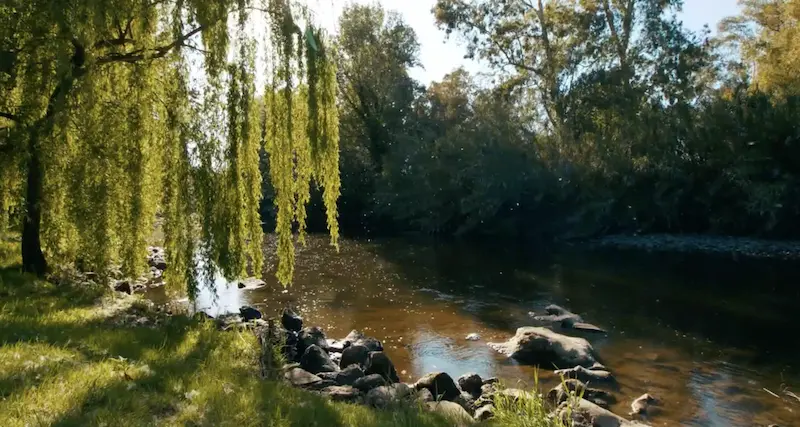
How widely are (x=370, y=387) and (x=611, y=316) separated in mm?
9840

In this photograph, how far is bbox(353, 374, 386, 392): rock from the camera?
355 inches

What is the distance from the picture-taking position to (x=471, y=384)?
10484mm

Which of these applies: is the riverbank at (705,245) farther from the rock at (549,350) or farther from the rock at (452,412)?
the rock at (452,412)

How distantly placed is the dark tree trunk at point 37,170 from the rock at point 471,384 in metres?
7.94

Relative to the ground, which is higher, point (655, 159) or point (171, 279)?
point (655, 159)

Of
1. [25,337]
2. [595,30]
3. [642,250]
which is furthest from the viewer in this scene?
[595,30]

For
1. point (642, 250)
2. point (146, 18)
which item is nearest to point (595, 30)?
point (642, 250)

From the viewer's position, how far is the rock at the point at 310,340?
37.7 feet

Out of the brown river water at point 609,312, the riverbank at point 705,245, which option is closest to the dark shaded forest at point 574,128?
the riverbank at point 705,245

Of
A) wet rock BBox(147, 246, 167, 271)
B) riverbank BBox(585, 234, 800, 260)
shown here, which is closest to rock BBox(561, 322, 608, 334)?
wet rock BBox(147, 246, 167, 271)

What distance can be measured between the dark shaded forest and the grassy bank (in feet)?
86.7

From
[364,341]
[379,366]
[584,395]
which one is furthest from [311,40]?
[584,395]

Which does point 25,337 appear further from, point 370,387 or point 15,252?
point 15,252

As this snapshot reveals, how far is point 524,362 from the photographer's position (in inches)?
496
